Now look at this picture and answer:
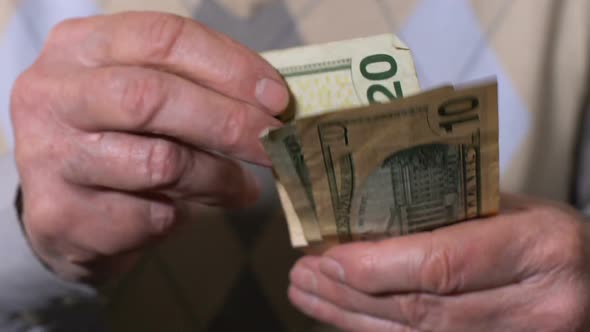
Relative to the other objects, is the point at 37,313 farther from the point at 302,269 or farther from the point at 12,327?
the point at 302,269

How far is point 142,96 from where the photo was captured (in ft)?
1.46

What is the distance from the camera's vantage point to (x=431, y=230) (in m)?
0.50

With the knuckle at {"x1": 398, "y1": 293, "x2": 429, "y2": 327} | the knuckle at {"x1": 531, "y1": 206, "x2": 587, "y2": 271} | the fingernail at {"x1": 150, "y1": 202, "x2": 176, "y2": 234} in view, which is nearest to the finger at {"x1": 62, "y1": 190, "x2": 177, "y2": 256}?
the fingernail at {"x1": 150, "y1": 202, "x2": 176, "y2": 234}

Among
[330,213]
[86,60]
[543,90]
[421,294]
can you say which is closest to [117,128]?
[86,60]

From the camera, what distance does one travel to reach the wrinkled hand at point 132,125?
0.45 meters

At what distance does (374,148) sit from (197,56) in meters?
0.16

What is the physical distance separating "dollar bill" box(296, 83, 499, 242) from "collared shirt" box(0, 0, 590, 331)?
0.23 meters

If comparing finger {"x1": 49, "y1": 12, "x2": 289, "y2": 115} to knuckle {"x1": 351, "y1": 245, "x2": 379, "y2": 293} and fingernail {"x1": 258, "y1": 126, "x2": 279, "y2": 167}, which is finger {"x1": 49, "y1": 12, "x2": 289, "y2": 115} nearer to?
fingernail {"x1": 258, "y1": 126, "x2": 279, "y2": 167}

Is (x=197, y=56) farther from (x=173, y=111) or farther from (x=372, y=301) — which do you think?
(x=372, y=301)

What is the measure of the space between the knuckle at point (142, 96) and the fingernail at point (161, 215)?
0.41 ft

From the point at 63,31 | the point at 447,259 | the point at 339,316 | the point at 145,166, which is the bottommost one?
the point at 339,316

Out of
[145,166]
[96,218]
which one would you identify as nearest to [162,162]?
[145,166]

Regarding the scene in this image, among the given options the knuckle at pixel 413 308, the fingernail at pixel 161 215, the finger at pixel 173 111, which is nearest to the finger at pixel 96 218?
the fingernail at pixel 161 215

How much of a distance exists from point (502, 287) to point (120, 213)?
1.19ft
